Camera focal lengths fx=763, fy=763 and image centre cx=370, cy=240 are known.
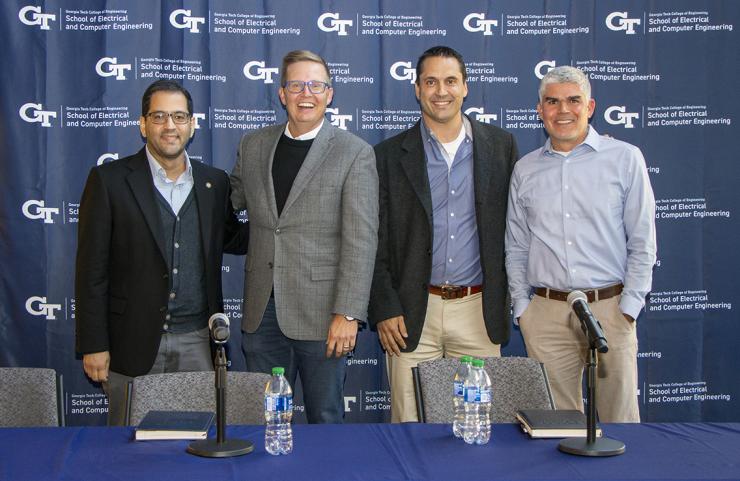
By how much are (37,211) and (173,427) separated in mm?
2548

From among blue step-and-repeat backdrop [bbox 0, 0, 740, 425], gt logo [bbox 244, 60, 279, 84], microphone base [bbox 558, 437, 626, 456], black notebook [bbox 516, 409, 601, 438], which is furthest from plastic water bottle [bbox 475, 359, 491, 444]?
gt logo [bbox 244, 60, 279, 84]

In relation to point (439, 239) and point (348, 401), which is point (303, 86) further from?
point (348, 401)

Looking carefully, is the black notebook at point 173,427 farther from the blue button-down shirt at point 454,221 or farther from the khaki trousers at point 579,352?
the khaki trousers at point 579,352

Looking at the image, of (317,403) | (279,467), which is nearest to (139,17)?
(317,403)

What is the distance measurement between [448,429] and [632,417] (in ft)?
4.76

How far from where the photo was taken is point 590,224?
349cm

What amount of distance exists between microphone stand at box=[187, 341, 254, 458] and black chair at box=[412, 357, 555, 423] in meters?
0.84

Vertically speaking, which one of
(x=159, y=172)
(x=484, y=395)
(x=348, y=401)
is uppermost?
(x=159, y=172)

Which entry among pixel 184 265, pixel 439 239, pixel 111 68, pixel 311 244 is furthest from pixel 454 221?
pixel 111 68

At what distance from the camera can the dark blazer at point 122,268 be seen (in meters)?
3.29

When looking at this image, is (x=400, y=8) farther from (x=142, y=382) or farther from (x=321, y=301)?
(x=142, y=382)

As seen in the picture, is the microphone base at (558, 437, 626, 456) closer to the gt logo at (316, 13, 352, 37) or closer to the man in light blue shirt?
the man in light blue shirt

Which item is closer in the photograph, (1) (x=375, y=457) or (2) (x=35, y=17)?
(1) (x=375, y=457)

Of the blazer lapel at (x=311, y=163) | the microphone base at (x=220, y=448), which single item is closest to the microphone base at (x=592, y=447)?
the microphone base at (x=220, y=448)
